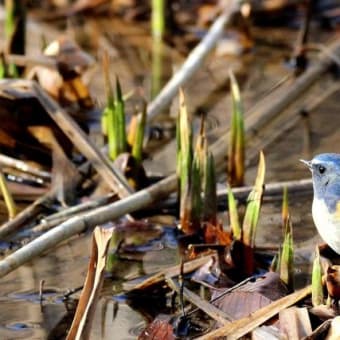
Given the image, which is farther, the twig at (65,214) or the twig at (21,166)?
the twig at (21,166)

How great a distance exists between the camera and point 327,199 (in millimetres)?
3664

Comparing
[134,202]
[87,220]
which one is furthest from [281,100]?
[87,220]

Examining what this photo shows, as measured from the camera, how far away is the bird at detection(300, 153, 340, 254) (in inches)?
140

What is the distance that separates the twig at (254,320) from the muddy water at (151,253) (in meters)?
0.43

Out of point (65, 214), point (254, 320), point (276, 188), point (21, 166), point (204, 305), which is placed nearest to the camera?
point (254, 320)

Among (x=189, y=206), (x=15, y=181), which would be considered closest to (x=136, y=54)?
(x=15, y=181)

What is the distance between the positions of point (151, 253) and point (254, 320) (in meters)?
1.14

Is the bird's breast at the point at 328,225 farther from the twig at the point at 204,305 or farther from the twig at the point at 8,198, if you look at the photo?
the twig at the point at 8,198

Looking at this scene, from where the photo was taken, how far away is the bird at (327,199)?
3.56 metres

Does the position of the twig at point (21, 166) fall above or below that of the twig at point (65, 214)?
above

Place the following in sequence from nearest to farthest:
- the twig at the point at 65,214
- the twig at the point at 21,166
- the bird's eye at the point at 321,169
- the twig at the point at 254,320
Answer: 1. the twig at the point at 254,320
2. the bird's eye at the point at 321,169
3. the twig at the point at 65,214
4. the twig at the point at 21,166

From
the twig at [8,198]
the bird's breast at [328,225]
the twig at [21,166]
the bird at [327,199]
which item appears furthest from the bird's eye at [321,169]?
the twig at [21,166]

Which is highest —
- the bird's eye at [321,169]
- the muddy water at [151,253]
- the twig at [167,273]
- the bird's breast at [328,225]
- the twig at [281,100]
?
the bird's eye at [321,169]

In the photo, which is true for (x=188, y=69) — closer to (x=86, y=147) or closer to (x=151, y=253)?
(x=86, y=147)
